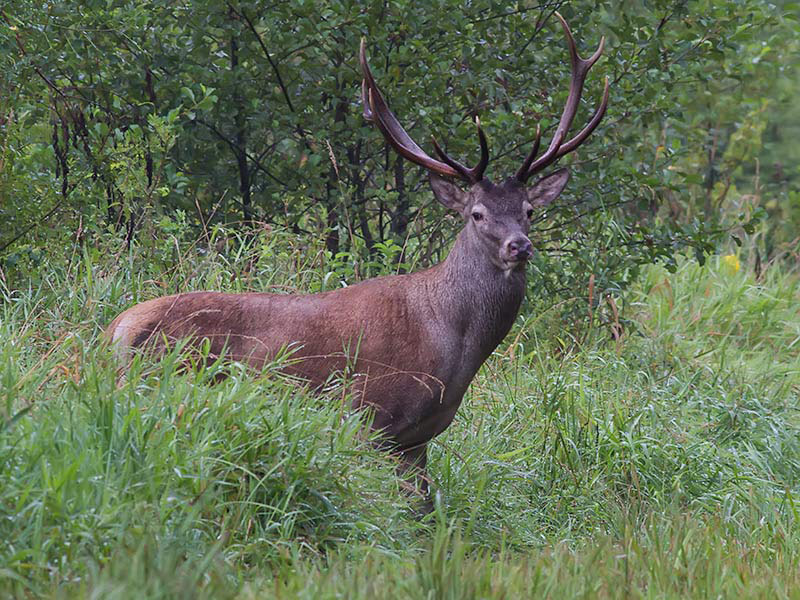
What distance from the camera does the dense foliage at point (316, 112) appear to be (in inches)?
286

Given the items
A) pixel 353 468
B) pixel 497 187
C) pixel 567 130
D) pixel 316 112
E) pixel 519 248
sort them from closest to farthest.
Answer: pixel 353 468 < pixel 519 248 < pixel 497 187 < pixel 567 130 < pixel 316 112

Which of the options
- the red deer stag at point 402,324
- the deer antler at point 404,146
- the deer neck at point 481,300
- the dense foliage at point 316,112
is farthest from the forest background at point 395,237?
the deer antler at point 404,146

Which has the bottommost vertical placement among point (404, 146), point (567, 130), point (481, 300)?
point (481, 300)

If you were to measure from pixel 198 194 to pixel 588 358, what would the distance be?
9.22 ft

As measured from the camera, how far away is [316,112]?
7.97 m

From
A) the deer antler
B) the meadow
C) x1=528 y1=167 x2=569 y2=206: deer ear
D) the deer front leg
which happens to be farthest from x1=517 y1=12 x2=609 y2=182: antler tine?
the deer front leg

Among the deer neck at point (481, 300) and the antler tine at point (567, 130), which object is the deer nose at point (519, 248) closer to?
the deer neck at point (481, 300)

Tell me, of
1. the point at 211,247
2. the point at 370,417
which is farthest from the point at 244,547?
the point at 211,247

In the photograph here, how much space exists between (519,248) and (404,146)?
107 cm

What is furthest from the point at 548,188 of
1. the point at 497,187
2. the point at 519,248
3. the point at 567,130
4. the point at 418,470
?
the point at 418,470

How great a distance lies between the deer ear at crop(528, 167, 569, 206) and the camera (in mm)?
6430

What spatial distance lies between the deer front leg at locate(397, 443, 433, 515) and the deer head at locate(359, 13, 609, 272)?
3.13ft

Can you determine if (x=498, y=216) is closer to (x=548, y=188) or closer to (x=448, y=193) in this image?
(x=448, y=193)

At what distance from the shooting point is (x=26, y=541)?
12.0 ft
